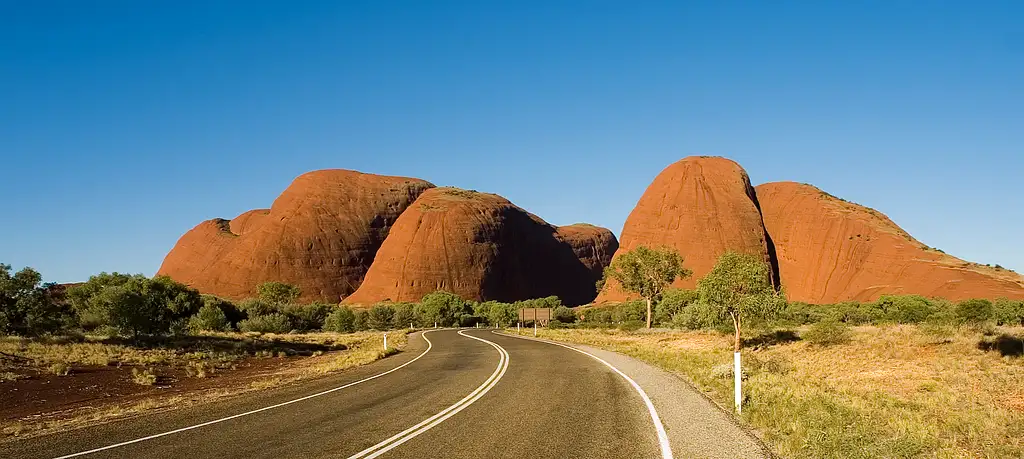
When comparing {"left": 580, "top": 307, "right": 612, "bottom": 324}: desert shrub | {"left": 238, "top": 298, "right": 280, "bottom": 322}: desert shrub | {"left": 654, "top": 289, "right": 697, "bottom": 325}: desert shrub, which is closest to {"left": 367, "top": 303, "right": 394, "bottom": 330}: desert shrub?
{"left": 238, "top": 298, "right": 280, "bottom": 322}: desert shrub

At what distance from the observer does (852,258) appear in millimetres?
98312

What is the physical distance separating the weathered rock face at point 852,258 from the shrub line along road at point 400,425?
82599mm

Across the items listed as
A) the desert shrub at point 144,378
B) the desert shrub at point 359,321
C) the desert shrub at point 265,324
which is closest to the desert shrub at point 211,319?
the desert shrub at point 265,324

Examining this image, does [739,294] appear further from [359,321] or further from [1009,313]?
[359,321]

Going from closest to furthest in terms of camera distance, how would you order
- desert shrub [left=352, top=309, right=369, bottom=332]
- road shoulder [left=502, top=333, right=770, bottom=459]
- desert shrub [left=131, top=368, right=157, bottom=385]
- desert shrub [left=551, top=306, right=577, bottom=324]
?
road shoulder [left=502, top=333, right=770, bottom=459]
desert shrub [left=131, top=368, right=157, bottom=385]
desert shrub [left=352, top=309, right=369, bottom=332]
desert shrub [left=551, top=306, right=577, bottom=324]

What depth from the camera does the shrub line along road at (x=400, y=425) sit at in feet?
26.2

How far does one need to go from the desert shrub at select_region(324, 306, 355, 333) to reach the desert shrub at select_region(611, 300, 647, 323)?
32669 millimetres

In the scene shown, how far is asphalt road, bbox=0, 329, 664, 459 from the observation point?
7.97 metres

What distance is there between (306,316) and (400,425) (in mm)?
77257

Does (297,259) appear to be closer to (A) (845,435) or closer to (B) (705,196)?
(B) (705,196)

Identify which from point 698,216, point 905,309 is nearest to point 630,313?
point 905,309

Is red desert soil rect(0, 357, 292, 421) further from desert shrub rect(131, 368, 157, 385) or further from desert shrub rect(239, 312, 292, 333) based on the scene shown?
desert shrub rect(239, 312, 292, 333)

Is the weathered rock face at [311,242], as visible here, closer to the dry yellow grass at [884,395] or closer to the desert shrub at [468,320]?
the desert shrub at [468,320]

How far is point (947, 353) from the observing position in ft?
62.7
